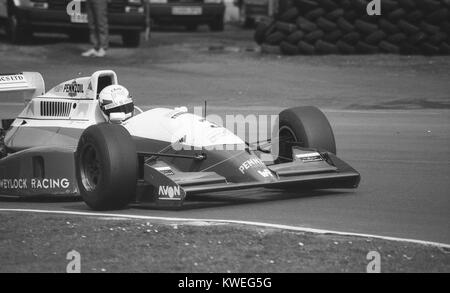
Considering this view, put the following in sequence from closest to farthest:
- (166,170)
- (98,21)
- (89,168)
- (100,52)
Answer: (166,170)
(89,168)
(98,21)
(100,52)

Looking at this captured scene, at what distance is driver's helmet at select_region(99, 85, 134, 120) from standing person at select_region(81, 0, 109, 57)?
11.1 m

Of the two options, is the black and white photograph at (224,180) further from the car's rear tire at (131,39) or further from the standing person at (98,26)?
the car's rear tire at (131,39)

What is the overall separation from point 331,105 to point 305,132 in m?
6.55

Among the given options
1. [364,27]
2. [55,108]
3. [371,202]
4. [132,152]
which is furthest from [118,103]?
[364,27]

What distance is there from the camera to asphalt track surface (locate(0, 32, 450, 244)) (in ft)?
31.1

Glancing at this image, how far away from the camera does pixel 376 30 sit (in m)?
20.7

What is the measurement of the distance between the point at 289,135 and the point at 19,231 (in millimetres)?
3150

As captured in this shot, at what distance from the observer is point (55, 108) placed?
11.3m

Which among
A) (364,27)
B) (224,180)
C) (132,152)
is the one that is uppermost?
(132,152)

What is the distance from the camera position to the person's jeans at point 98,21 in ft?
71.3

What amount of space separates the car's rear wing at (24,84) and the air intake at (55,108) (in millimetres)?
348

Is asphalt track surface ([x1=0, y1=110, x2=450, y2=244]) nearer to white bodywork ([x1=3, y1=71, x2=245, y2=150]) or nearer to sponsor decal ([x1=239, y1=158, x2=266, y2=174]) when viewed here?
sponsor decal ([x1=239, y1=158, x2=266, y2=174])

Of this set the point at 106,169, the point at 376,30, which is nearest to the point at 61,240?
the point at 106,169

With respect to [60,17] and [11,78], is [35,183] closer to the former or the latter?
[11,78]
